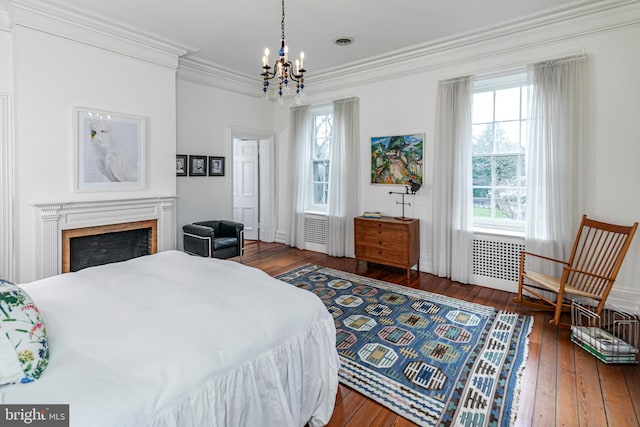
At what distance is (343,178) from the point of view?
5.46 m

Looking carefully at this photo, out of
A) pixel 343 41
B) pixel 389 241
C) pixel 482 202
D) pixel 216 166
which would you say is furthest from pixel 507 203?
pixel 216 166

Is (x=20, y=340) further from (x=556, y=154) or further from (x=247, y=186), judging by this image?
(x=247, y=186)

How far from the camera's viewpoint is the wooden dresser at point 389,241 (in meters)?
4.42

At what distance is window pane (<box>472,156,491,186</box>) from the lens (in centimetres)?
429

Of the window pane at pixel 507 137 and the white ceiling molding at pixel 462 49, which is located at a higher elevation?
the white ceiling molding at pixel 462 49

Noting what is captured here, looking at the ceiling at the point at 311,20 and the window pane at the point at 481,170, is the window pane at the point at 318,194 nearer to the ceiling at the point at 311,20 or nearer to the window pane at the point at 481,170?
the ceiling at the point at 311,20

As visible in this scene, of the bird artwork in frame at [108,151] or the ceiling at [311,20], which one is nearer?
the ceiling at [311,20]

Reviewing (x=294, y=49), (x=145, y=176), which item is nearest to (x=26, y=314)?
(x=145, y=176)

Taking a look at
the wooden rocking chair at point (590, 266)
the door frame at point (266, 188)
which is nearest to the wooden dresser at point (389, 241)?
the wooden rocking chair at point (590, 266)

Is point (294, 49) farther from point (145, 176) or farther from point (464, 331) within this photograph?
point (464, 331)

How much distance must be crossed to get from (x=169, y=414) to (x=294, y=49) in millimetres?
4476

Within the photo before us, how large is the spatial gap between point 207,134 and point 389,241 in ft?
11.1

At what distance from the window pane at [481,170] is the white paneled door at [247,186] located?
4096mm

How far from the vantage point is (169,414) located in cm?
113
